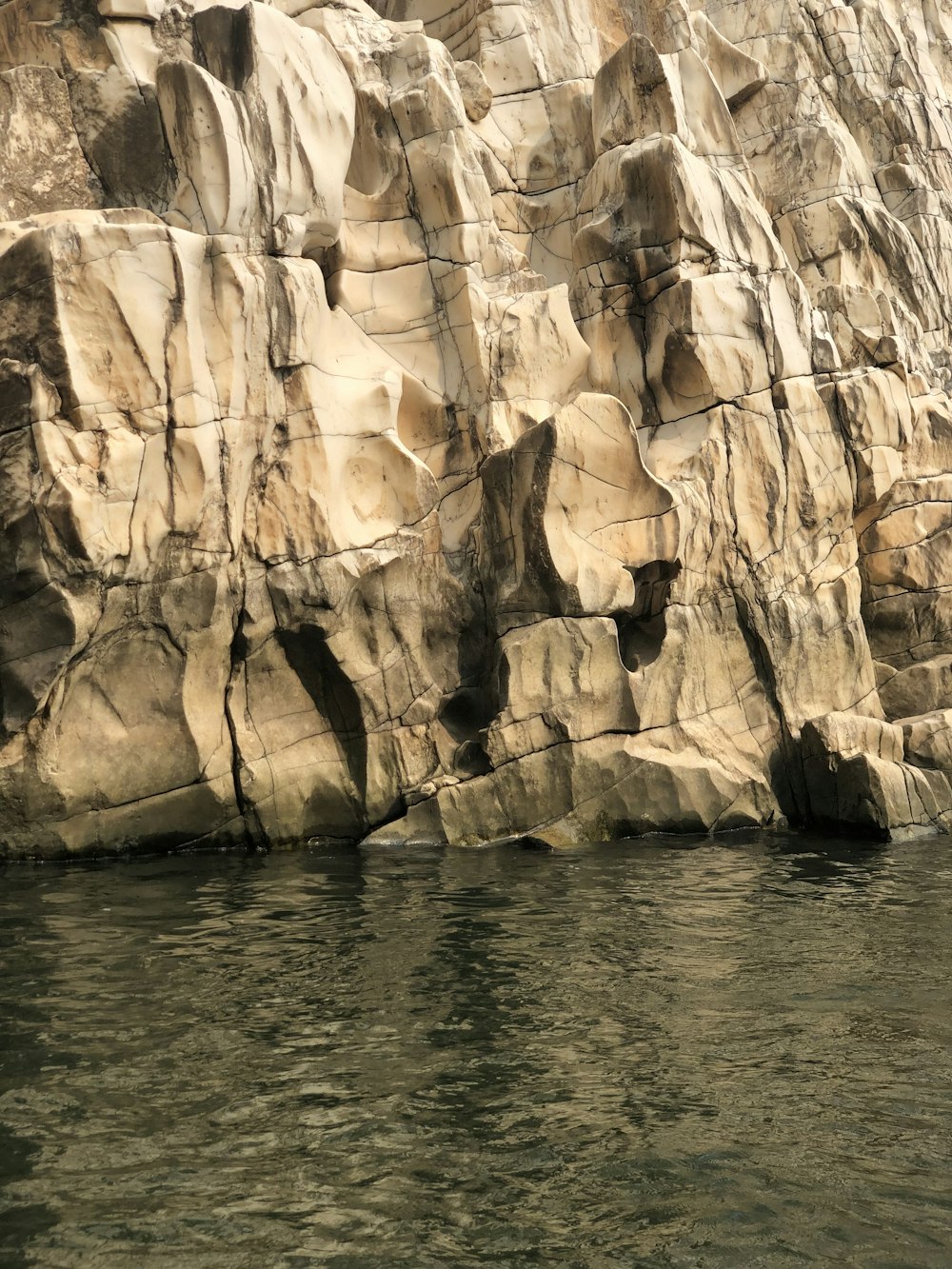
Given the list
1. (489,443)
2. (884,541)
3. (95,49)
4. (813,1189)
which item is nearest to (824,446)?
(884,541)

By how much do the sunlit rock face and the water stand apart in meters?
3.46

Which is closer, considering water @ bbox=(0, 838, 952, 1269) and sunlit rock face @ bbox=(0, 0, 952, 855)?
water @ bbox=(0, 838, 952, 1269)

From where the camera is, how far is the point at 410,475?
19.2 metres

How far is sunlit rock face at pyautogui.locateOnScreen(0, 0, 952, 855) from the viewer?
54.5 ft

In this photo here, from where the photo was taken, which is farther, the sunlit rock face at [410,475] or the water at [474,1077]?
the sunlit rock face at [410,475]

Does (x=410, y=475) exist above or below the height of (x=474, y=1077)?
above

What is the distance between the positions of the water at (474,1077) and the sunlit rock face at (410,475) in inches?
136

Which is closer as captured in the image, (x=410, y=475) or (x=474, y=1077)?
(x=474, y=1077)

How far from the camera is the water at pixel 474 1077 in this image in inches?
259

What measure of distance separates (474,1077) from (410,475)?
11.8 m

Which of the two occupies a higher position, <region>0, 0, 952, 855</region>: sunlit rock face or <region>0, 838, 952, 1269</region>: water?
<region>0, 0, 952, 855</region>: sunlit rock face

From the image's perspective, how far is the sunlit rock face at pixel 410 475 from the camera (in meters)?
16.6

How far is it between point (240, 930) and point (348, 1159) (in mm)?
5330

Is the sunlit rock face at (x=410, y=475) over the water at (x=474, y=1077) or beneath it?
over
